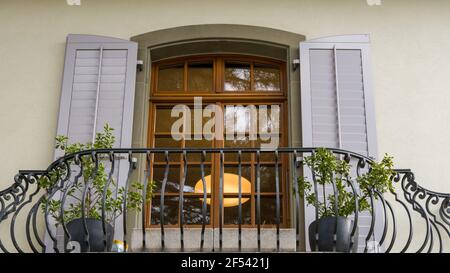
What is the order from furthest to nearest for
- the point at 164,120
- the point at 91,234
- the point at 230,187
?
1. the point at 164,120
2. the point at 230,187
3. the point at 91,234

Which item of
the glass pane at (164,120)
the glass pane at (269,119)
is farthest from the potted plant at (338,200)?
the glass pane at (164,120)

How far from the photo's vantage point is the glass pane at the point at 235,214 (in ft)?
21.7

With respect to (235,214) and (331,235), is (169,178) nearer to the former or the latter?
(235,214)

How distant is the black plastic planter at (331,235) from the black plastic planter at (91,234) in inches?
58.4

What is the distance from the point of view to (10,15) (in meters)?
7.41

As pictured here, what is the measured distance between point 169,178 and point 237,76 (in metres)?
1.27

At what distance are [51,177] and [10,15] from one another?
92.1 inches

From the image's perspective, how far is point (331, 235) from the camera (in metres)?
5.25

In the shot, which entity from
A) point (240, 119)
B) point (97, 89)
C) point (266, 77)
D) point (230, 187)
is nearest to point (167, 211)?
point (230, 187)

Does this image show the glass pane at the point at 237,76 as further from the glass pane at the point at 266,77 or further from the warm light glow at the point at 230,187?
the warm light glow at the point at 230,187

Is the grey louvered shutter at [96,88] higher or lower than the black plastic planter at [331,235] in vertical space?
higher

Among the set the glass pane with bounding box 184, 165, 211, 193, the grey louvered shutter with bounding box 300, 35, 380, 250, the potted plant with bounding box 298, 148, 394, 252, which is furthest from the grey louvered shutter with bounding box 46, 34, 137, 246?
the potted plant with bounding box 298, 148, 394, 252
